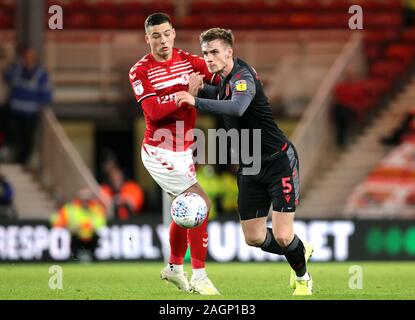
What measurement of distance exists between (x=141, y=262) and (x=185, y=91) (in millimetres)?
7233

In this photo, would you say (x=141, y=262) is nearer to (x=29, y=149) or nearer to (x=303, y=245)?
(x=29, y=149)

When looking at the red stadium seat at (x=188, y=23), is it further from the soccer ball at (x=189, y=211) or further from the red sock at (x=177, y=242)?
the soccer ball at (x=189, y=211)

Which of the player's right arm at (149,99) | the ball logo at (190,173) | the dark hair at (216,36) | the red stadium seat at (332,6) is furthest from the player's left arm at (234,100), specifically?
the red stadium seat at (332,6)

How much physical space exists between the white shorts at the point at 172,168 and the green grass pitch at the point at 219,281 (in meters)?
0.89

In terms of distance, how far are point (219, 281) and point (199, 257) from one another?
2.21 metres

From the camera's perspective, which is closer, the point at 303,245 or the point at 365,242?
the point at 303,245

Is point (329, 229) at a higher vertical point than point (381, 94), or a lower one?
lower

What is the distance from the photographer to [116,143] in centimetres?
2472

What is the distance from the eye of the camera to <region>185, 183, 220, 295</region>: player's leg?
10.8 metres

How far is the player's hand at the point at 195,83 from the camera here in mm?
10625

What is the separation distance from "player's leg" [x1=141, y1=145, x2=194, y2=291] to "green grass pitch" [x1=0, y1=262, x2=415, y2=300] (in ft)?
0.49
